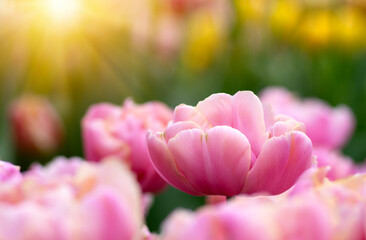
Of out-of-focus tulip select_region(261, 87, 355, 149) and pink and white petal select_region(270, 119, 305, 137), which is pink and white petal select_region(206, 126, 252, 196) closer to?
pink and white petal select_region(270, 119, 305, 137)

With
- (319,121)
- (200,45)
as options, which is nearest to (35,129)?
(319,121)

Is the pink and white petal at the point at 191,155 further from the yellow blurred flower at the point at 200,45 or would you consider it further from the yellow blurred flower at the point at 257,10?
the yellow blurred flower at the point at 200,45

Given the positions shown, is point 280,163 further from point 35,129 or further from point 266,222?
point 35,129

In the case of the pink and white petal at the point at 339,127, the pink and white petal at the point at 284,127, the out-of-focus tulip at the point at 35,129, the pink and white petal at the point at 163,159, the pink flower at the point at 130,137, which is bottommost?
the out-of-focus tulip at the point at 35,129

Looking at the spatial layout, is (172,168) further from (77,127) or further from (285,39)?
(285,39)

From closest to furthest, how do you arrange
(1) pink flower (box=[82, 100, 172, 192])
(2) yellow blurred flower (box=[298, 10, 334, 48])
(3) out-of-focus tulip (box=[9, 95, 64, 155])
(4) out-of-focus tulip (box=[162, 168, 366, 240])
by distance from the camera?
(4) out-of-focus tulip (box=[162, 168, 366, 240]) < (1) pink flower (box=[82, 100, 172, 192]) < (3) out-of-focus tulip (box=[9, 95, 64, 155]) < (2) yellow blurred flower (box=[298, 10, 334, 48])

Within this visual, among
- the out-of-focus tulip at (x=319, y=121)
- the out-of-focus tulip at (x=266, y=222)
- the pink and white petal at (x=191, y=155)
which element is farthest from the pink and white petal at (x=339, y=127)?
the out-of-focus tulip at (x=266, y=222)

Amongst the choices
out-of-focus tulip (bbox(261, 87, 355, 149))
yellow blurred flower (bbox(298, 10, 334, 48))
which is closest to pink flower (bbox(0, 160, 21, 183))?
out-of-focus tulip (bbox(261, 87, 355, 149))
